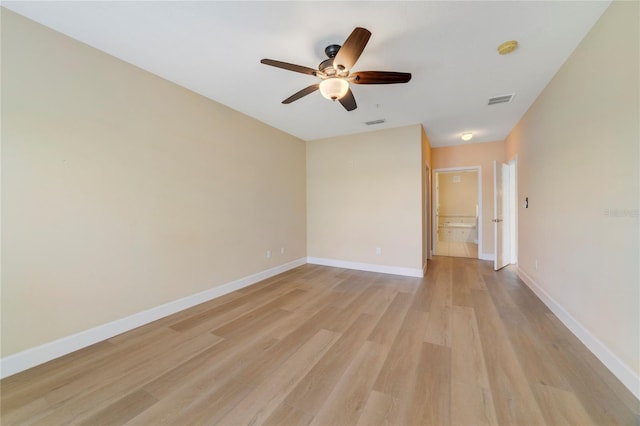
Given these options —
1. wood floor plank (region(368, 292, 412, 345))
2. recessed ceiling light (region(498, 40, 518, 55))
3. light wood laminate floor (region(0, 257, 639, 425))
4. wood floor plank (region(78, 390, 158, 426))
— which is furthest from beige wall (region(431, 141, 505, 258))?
wood floor plank (region(78, 390, 158, 426))

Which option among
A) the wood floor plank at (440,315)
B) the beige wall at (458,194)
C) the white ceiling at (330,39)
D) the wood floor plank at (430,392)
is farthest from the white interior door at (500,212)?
the beige wall at (458,194)

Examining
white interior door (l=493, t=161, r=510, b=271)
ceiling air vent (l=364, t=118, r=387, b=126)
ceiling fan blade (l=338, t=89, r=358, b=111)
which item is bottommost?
white interior door (l=493, t=161, r=510, b=271)

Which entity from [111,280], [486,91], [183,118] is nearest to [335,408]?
[111,280]

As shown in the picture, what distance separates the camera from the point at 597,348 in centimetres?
187

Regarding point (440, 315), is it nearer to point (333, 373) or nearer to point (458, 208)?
point (333, 373)

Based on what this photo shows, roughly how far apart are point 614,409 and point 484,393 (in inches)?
26.8

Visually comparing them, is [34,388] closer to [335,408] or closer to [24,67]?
[335,408]

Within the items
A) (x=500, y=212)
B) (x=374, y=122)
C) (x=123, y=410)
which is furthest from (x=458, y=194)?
(x=123, y=410)

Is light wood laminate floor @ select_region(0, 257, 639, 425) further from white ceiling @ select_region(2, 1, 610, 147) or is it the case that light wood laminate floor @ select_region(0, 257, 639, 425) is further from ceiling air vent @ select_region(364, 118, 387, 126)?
ceiling air vent @ select_region(364, 118, 387, 126)

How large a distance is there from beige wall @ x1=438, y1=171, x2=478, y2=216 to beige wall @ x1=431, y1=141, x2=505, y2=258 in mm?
2561

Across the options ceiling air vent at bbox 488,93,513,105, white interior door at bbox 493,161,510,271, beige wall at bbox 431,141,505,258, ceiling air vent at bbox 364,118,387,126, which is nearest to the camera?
ceiling air vent at bbox 488,93,513,105

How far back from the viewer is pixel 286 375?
1.74 metres

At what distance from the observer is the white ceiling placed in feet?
5.57

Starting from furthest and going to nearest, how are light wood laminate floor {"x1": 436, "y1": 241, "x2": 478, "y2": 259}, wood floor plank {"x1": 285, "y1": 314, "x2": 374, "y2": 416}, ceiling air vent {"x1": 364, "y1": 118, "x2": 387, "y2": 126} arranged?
light wood laminate floor {"x1": 436, "y1": 241, "x2": 478, "y2": 259}
ceiling air vent {"x1": 364, "y1": 118, "x2": 387, "y2": 126}
wood floor plank {"x1": 285, "y1": 314, "x2": 374, "y2": 416}
